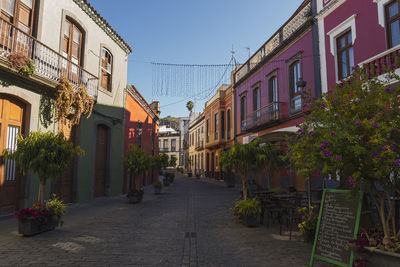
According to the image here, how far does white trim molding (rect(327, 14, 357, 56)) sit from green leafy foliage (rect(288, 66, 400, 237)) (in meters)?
7.21

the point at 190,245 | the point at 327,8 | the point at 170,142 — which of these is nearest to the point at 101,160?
the point at 190,245

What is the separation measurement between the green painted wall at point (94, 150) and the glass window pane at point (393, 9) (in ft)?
37.8

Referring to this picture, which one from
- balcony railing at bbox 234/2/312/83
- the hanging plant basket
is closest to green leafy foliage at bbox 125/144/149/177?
the hanging plant basket

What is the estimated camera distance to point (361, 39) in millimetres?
9539

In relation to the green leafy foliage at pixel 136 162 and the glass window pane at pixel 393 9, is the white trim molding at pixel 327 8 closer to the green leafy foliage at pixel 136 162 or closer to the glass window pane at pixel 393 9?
the glass window pane at pixel 393 9

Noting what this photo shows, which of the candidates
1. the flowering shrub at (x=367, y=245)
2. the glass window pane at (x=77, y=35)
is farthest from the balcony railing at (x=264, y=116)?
the flowering shrub at (x=367, y=245)

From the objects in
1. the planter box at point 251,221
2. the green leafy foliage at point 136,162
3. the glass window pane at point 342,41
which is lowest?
the planter box at point 251,221

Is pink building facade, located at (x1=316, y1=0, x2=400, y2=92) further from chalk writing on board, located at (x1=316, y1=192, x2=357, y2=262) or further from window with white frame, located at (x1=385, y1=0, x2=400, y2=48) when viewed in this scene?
chalk writing on board, located at (x1=316, y1=192, x2=357, y2=262)

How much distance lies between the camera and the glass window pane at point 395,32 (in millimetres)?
8375

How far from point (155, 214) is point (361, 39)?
30.9 feet

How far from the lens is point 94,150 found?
11852mm

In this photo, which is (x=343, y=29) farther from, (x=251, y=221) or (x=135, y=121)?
(x=135, y=121)

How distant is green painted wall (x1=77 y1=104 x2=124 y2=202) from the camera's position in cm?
1099

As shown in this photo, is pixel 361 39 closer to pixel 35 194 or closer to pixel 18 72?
pixel 18 72
